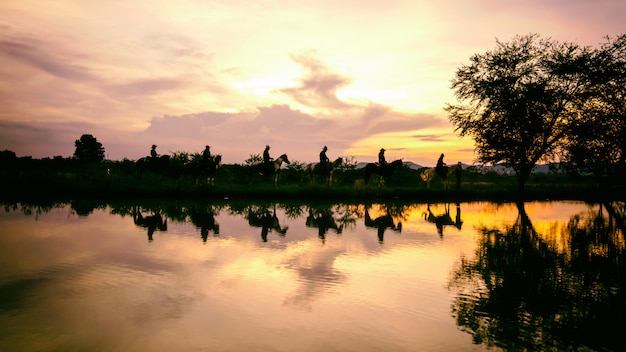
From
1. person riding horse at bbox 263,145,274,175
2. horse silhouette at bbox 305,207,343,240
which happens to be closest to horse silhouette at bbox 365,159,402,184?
person riding horse at bbox 263,145,274,175

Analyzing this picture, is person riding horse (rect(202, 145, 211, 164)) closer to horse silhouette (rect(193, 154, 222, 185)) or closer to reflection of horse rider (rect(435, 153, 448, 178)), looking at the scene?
horse silhouette (rect(193, 154, 222, 185))

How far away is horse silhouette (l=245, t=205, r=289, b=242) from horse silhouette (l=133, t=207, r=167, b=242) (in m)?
3.80

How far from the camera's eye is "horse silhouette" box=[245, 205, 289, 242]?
1675 centimetres

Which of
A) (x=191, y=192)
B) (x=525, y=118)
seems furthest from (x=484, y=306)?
(x=525, y=118)

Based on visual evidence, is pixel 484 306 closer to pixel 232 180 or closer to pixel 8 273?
pixel 8 273

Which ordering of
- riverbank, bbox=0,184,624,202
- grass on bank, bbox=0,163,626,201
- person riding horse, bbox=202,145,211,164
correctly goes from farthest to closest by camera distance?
person riding horse, bbox=202,145,211,164, grass on bank, bbox=0,163,626,201, riverbank, bbox=0,184,624,202

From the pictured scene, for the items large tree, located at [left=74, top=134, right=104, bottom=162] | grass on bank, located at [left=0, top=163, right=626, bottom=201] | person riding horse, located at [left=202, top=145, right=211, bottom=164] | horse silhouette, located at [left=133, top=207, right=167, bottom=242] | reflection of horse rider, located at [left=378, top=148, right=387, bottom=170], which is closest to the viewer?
horse silhouette, located at [left=133, top=207, right=167, bottom=242]

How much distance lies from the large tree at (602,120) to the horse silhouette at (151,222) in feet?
98.4

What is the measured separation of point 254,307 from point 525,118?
3320 cm

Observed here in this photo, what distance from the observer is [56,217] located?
63.4ft

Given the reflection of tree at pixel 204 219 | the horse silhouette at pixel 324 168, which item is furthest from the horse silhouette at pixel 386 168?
the reflection of tree at pixel 204 219

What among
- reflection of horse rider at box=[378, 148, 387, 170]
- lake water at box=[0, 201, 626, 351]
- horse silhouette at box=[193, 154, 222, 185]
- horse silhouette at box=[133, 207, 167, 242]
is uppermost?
reflection of horse rider at box=[378, 148, 387, 170]

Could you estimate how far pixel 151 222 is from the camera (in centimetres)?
1855

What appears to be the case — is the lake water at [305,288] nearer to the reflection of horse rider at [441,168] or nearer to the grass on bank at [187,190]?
the grass on bank at [187,190]
